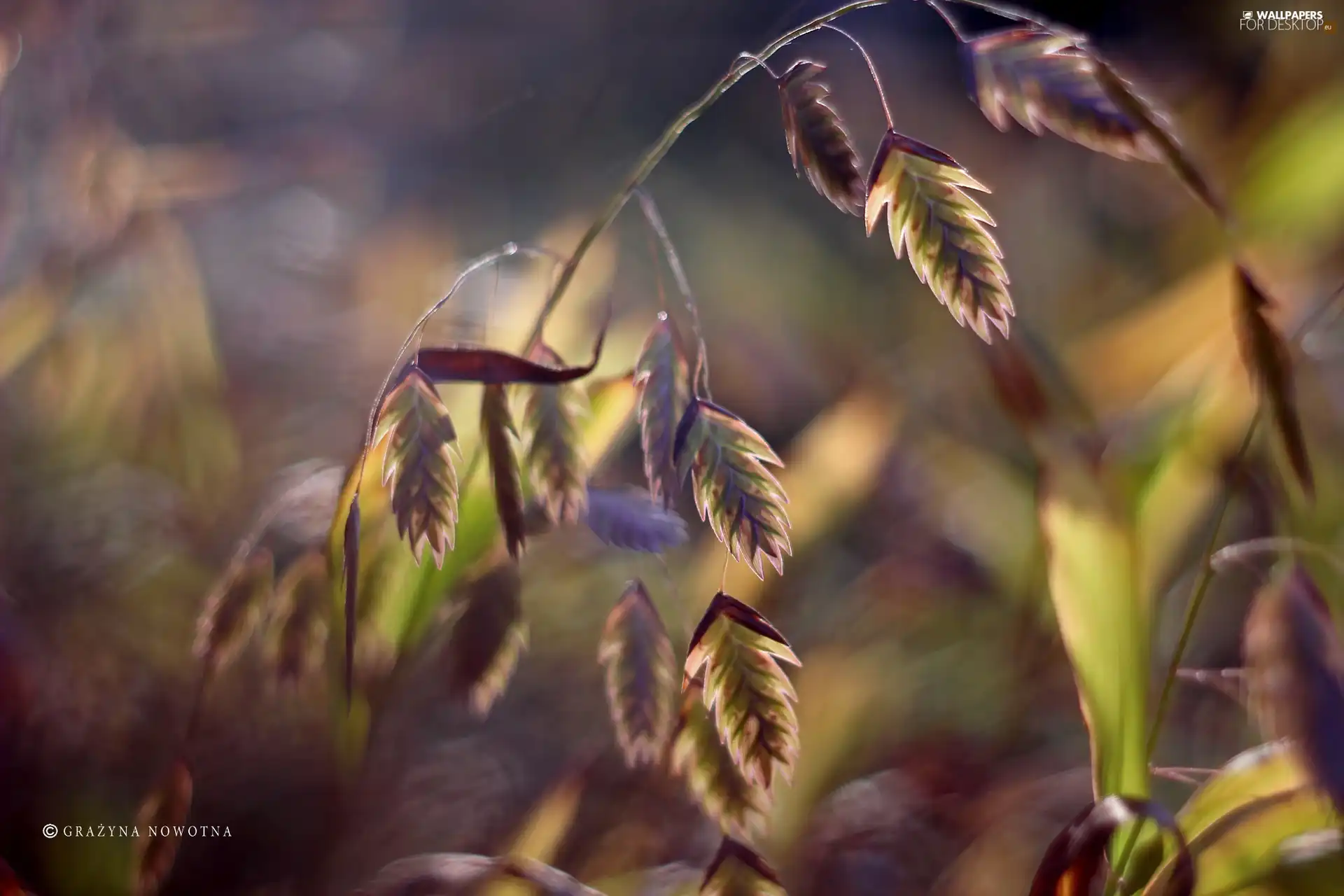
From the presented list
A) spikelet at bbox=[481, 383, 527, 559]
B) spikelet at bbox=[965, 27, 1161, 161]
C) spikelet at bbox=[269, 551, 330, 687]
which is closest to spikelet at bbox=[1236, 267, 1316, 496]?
spikelet at bbox=[965, 27, 1161, 161]

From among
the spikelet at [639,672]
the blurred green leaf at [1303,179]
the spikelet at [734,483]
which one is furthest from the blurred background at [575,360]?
the spikelet at [734,483]

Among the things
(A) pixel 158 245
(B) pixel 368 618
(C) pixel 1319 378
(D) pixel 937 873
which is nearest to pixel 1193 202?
(C) pixel 1319 378

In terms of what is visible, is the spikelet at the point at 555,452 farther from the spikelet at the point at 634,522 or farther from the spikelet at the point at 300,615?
the spikelet at the point at 300,615

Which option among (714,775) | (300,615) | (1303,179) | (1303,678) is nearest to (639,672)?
(714,775)

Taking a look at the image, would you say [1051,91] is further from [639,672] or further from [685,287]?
[639,672]

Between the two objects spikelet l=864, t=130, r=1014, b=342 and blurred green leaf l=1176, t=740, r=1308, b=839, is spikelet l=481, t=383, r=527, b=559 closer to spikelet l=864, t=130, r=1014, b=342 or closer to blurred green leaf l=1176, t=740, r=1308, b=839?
spikelet l=864, t=130, r=1014, b=342

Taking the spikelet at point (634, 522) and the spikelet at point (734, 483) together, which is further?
the spikelet at point (634, 522)
